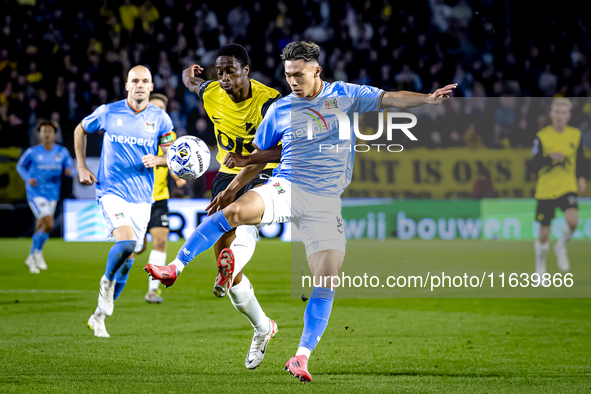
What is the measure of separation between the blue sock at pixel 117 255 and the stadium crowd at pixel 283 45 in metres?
8.65

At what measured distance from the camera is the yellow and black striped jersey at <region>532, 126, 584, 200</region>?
30.4ft

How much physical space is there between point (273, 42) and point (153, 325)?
11.6 meters

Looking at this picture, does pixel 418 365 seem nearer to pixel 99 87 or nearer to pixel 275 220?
pixel 275 220

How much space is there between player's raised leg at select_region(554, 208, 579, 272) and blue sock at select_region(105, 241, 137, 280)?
6.23 metres

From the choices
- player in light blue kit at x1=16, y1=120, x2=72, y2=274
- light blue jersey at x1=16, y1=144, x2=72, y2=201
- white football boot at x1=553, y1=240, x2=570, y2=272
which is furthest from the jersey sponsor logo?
white football boot at x1=553, y1=240, x2=570, y2=272

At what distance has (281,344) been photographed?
6.05 meters

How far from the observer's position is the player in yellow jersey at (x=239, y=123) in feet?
16.6

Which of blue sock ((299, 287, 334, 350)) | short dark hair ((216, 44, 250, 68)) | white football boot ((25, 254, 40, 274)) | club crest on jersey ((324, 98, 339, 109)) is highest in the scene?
short dark hair ((216, 44, 250, 68))

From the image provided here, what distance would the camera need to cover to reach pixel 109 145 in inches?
261

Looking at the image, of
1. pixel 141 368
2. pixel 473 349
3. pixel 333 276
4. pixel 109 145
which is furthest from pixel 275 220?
pixel 109 145

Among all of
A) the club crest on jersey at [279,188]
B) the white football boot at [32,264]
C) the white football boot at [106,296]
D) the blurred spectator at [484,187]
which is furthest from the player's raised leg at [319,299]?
the blurred spectator at [484,187]

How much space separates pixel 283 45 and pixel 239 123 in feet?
39.6

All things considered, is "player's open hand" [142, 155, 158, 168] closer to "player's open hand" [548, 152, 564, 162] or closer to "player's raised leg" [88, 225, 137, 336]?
"player's raised leg" [88, 225, 137, 336]

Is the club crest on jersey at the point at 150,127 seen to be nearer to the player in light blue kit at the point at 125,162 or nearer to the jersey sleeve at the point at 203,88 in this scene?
the player in light blue kit at the point at 125,162
